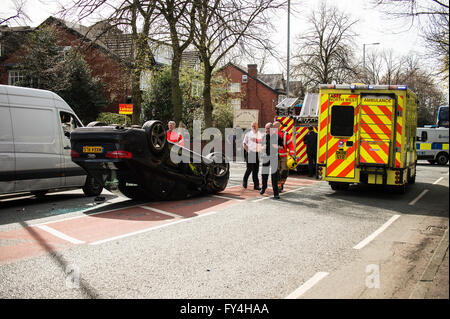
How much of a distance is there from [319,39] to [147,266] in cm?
3938

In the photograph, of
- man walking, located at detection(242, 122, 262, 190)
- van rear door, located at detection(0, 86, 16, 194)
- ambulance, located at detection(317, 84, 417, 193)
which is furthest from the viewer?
man walking, located at detection(242, 122, 262, 190)

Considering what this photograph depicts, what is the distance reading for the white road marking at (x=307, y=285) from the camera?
13.8 ft

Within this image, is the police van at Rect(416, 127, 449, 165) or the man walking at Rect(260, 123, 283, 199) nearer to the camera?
the man walking at Rect(260, 123, 283, 199)

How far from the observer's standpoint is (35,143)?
960 centimetres

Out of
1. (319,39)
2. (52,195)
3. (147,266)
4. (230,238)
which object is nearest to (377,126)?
(230,238)

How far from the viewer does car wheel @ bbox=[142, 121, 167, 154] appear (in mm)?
8898

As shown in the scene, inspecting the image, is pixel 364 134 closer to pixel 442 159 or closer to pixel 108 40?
pixel 108 40

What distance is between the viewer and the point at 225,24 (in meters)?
17.8

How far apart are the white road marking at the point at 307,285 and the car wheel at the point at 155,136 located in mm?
4986

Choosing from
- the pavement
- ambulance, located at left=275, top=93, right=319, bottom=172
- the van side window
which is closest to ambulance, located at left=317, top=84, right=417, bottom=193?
ambulance, located at left=275, top=93, right=319, bottom=172

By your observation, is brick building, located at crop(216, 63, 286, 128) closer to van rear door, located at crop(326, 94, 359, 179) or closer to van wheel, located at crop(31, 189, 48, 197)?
van rear door, located at crop(326, 94, 359, 179)

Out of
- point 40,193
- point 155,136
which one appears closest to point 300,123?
point 155,136

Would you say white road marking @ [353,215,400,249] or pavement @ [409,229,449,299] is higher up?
pavement @ [409,229,449,299]

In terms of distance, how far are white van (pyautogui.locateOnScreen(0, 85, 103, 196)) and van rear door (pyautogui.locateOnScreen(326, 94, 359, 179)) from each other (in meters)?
6.36
